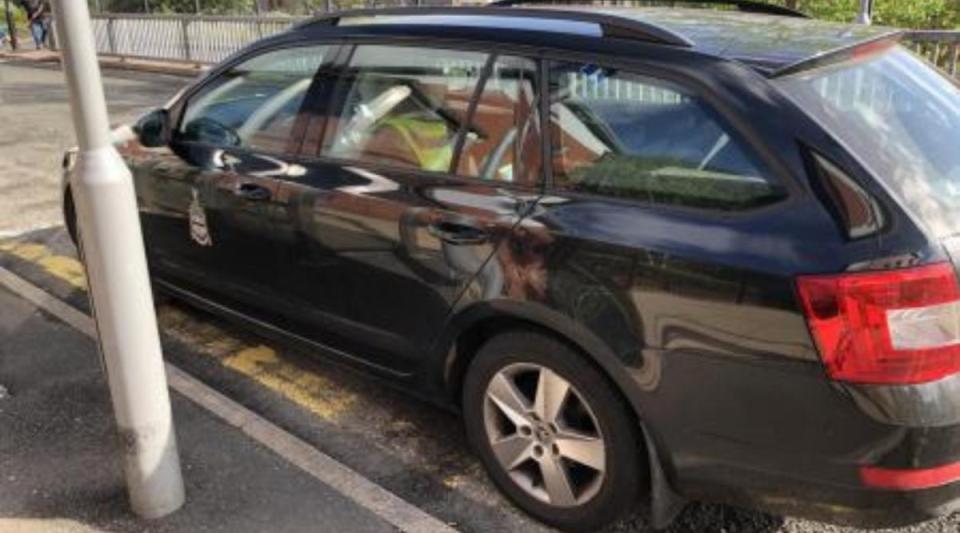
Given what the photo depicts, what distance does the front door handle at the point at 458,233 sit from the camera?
318cm

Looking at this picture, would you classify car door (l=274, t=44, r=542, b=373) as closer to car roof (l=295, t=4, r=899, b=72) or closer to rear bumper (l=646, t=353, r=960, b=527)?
car roof (l=295, t=4, r=899, b=72)

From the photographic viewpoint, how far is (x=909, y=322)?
2467 millimetres

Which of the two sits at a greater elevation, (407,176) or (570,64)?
(570,64)

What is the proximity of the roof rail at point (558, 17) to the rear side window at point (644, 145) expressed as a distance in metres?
0.13

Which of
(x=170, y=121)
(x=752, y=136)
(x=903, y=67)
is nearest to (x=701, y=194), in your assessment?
(x=752, y=136)

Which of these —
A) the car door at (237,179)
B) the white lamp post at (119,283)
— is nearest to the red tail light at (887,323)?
the white lamp post at (119,283)

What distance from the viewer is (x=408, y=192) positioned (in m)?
3.45

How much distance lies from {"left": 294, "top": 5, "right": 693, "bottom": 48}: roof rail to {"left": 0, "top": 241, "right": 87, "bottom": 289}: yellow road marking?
8.54 ft

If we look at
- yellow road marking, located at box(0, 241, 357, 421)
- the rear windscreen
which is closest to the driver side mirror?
yellow road marking, located at box(0, 241, 357, 421)

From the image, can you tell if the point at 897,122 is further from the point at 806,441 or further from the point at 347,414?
the point at 347,414

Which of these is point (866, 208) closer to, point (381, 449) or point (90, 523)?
point (381, 449)

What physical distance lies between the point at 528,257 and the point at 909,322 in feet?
3.55

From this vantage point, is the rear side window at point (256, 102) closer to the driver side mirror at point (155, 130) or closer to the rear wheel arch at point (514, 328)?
the driver side mirror at point (155, 130)

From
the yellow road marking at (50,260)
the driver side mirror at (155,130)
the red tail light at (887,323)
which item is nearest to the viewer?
the red tail light at (887,323)
